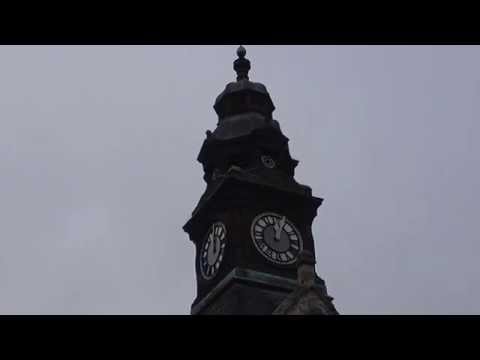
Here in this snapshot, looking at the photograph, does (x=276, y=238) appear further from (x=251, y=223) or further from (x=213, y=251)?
(x=213, y=251)

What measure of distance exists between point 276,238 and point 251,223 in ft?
4.12

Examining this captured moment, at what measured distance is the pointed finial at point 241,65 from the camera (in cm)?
4269

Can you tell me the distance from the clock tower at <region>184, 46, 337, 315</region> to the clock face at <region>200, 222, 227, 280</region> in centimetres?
4

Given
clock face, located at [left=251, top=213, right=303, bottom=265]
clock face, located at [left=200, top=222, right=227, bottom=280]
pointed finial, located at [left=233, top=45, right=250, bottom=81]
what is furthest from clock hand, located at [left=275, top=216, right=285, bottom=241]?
pointed finial, located at [left=233, top=45, right=250, bottom=81]

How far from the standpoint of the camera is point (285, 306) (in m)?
29.8

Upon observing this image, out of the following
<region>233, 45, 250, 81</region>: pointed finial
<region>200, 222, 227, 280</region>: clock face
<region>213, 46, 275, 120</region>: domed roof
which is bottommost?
<region>200, 222, 227, 280</region>: clock face

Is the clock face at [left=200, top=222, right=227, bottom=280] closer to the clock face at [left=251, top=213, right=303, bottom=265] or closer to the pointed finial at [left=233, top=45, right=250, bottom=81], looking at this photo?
the clock face at [left=251, top=213, right=303, bottom=265]

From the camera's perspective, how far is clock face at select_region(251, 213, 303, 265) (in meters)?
34.7

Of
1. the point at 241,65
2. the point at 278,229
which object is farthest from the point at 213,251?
the point at 241,65

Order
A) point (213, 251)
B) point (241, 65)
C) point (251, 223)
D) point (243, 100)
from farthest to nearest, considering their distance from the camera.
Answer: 1. point (241, 65)
2. point (243, 100)
3. point (213, 251)
4. point (251, 223)

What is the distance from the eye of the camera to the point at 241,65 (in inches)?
1689
